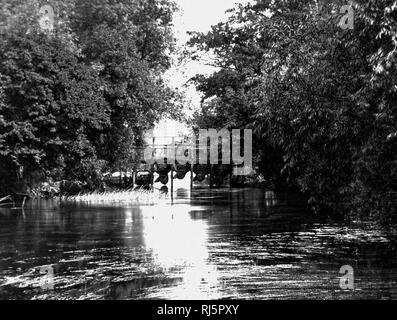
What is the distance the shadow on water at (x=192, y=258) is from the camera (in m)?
9.36

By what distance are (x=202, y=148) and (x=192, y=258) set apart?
3159 centimetres

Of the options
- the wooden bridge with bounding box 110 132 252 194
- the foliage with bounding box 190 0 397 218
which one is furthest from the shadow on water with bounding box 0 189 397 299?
the wooden bridge with bounding box 110 132 252 194

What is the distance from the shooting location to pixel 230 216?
2347cm

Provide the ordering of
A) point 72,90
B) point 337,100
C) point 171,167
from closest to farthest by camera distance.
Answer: point 337,100 → point 72,90 → point 171,167

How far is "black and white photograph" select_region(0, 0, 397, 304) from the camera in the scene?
32.2ft

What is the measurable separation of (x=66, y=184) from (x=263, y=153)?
12.7 metres

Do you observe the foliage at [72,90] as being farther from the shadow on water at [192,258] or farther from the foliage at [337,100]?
the foliage at [337,100]

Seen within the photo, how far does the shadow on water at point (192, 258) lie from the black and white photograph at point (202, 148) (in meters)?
0.06

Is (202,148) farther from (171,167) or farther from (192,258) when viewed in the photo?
(192,258)

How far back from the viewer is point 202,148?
145 feet

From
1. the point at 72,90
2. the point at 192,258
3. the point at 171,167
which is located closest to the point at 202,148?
the point at 171,167

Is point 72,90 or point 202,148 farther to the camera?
point 202,148

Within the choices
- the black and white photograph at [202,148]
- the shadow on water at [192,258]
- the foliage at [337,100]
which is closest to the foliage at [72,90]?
the black and white photograph at [202,148]
